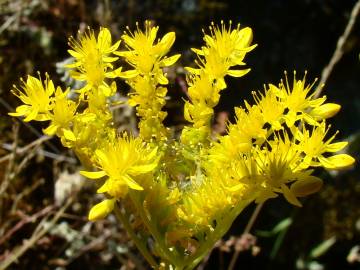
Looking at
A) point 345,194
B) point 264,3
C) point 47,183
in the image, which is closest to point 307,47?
point 264,3

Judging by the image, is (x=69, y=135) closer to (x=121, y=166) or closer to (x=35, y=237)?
(x=121, y=166)

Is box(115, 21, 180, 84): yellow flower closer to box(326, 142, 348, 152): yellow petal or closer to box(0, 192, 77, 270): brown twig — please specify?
box(326, 142, 348, 152): yellow petal

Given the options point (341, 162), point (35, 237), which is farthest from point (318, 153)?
point (35, 237)

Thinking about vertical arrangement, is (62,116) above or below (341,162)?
above

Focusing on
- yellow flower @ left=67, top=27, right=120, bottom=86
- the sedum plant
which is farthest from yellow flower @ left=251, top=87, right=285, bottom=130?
yellow flower @ left=67, top=27, right=120, bottom=86

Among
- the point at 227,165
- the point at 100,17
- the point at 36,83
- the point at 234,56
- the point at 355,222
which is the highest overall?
the point at 100,17

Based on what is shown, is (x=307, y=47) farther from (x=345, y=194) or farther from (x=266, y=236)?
(x=266, y=236)
